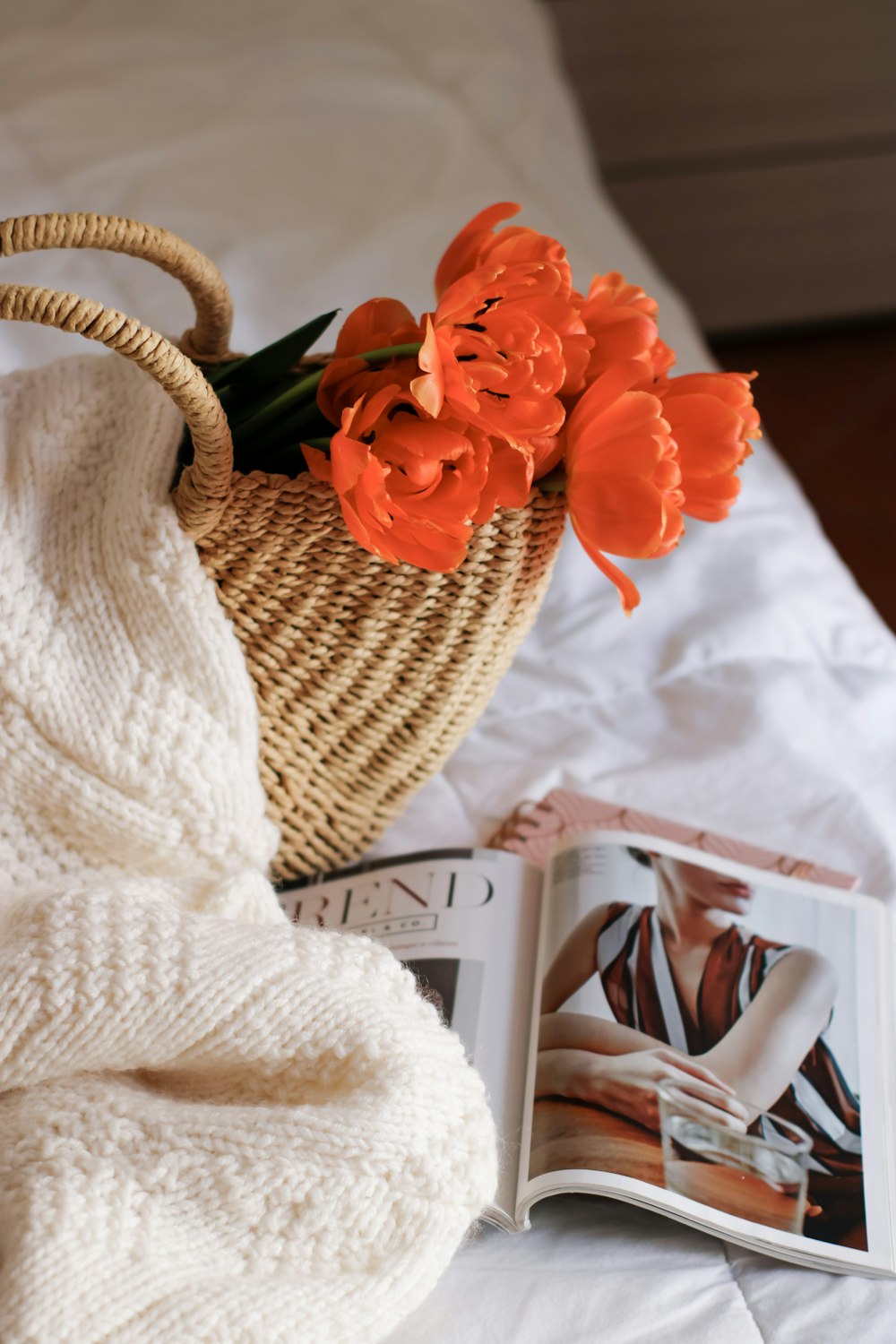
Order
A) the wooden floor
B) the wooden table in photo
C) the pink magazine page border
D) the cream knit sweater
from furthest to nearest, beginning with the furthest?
the wooden floor
the pink magazine page border
the wooden table in photo
the cream knit sweater

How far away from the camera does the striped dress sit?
533 millimetres

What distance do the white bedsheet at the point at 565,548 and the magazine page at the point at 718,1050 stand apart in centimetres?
3

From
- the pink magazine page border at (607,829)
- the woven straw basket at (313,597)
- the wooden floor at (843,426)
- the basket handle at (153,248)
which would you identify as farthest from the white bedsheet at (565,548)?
the wooden floor at (843,426)

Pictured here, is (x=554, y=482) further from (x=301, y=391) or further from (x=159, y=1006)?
(x=159, y=1006)

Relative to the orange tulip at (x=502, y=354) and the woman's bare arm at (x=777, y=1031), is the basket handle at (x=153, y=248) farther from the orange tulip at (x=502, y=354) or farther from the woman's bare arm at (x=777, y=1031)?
the woman's bare arm at (x=777, y=1031)

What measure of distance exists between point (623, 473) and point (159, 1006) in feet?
0.88

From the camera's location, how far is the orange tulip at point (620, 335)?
1.59ft

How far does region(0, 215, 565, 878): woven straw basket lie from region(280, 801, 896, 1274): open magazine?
0.25ft

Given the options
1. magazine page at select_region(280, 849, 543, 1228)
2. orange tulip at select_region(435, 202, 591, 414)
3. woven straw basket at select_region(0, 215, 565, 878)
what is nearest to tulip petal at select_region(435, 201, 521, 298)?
orange tulip at select_region(435, 202, 591, 414)

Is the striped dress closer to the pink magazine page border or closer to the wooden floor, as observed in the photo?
the pink magazine page border

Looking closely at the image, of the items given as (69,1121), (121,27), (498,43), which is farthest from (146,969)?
(498,43)

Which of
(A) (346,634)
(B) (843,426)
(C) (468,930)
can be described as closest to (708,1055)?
(C) (468,930)

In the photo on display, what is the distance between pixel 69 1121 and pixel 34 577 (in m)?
0.22

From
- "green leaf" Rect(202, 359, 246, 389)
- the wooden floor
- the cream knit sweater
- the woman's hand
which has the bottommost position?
the wooden floor
